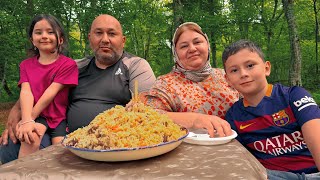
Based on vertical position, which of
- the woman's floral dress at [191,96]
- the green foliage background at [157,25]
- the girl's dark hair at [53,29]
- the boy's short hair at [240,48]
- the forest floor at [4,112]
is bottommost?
the forest floor at [4,112]

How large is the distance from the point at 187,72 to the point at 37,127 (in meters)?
1.35

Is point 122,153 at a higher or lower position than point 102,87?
lower

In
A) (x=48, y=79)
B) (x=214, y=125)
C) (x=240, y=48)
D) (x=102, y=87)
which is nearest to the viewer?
(x=214, y=125)

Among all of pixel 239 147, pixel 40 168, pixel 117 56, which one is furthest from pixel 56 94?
pixel 239 147

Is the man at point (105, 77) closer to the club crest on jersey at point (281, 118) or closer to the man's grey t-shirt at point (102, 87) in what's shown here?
the man's grey t-shirt at point (102, 87)

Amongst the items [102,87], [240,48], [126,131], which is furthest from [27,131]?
[240,48]

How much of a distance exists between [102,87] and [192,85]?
1017 mm

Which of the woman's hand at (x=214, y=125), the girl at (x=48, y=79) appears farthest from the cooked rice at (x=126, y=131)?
the girl at (x=48, y=79)

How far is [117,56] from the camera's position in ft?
10.3

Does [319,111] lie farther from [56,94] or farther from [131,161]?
[56,94]

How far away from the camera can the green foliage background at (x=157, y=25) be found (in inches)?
455

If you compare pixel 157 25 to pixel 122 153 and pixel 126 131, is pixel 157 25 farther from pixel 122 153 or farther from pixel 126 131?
pixel 122 153

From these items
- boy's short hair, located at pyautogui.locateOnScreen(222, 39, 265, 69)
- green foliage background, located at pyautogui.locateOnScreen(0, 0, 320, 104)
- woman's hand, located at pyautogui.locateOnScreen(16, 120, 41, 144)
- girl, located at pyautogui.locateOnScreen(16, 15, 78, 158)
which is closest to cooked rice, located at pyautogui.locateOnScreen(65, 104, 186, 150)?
boy's short hair, located at pyautogui.locateOnScreen(222, 39, 265, 69)

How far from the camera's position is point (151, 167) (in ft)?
3.86
